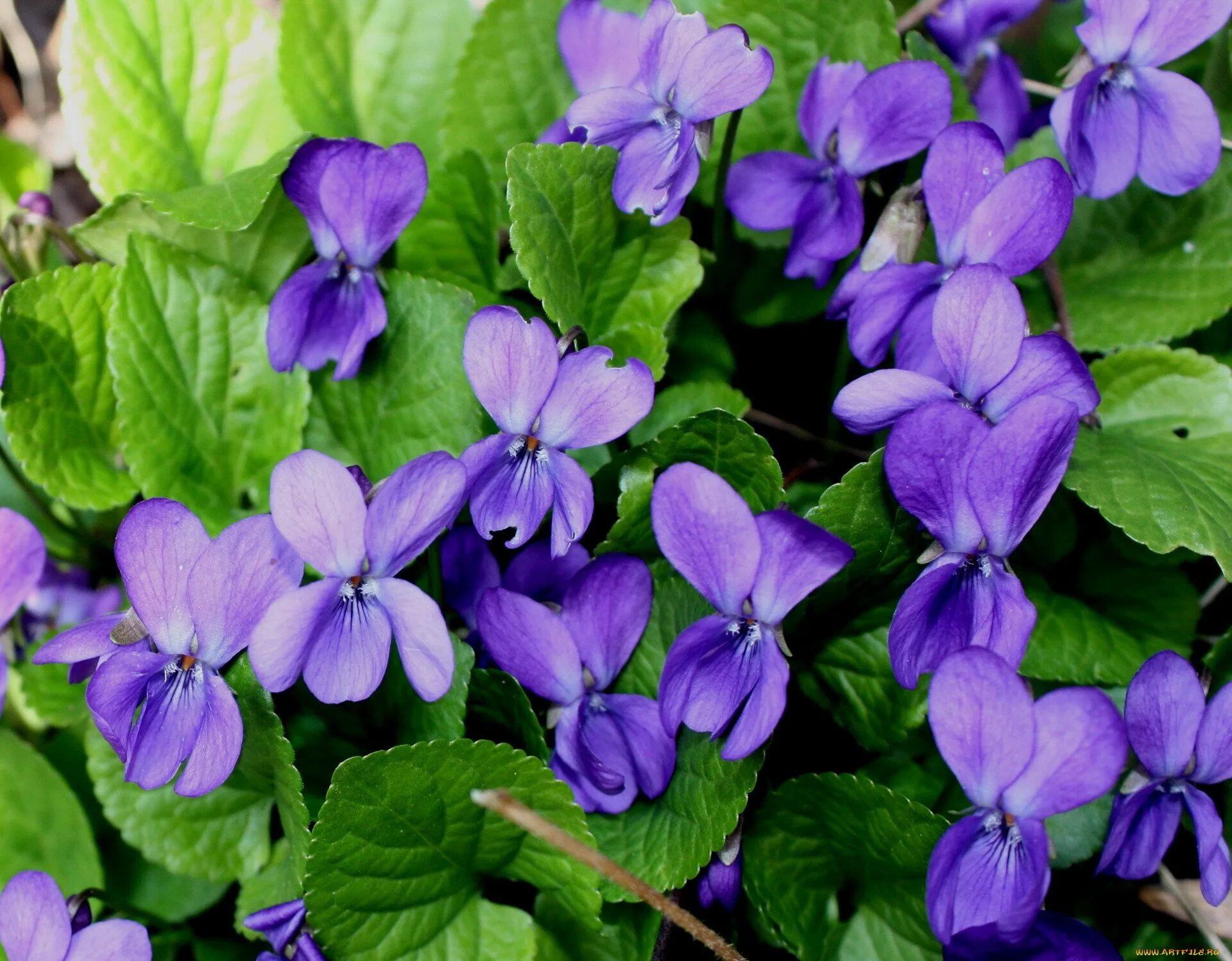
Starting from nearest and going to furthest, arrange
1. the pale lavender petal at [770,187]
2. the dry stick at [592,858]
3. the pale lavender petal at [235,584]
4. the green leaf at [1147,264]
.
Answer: the dry stick at [592,858]
the pale lavender petal at [235,584]
the pale lavender petal at [770,187]
the green leaf at [1147,264]

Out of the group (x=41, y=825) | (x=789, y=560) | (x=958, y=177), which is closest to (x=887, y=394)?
(x=789, y=560)

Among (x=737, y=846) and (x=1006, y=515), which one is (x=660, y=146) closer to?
(x=1006, y=515)

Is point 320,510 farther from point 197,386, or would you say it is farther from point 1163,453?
point 1163,453

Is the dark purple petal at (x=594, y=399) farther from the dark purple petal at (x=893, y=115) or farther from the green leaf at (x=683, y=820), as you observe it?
the dark purple petal at (x=893, y=115)

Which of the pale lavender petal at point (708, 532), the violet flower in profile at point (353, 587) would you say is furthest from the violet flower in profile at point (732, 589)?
the violet flower in profile at point (353, 587)

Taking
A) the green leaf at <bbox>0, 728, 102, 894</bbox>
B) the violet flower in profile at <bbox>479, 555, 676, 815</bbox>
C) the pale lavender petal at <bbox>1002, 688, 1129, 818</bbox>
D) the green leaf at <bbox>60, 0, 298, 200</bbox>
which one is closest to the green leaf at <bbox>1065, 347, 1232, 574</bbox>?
the pale lavender petal at <bbox>1002, 688, 1129, 818</bbox>

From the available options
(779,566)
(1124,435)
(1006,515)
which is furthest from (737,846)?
(1124,435)

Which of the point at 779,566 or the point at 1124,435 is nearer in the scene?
the point at 779,566
